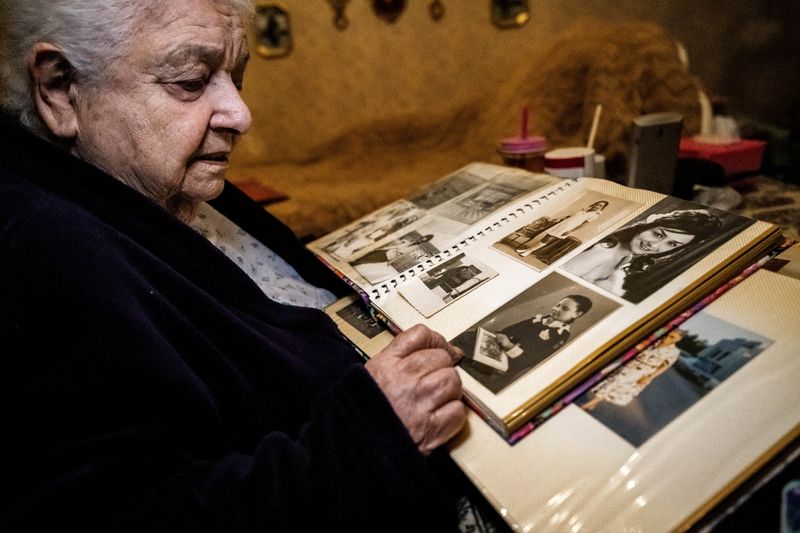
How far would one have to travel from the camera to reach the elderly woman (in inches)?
16.2

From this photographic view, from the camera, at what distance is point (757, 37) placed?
2465mm

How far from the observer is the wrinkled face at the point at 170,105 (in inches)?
22.5

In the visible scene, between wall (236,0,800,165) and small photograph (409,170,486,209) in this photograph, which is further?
wall (236,0,800,165)

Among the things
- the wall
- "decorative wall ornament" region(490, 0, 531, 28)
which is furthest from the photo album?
"decorative wall ornament" region(490, 0, 531, 28)

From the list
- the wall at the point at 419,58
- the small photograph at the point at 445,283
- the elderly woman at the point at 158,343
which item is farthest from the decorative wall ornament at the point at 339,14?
the small photograph at the point at 445,283

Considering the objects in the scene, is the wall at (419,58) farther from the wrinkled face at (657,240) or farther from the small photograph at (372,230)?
the wrinkled face at (657,240)

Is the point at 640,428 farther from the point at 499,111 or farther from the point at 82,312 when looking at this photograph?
the point at 499,111

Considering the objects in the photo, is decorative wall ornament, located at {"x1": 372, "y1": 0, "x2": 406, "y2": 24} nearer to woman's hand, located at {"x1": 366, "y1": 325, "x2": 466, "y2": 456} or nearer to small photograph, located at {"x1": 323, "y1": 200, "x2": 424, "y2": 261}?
small photograph, located at {"x1": 323, "y1": 200, "x2": 424, "y2": 261}

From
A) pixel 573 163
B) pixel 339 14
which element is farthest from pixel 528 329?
pixel 339 14

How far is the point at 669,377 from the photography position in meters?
0.44

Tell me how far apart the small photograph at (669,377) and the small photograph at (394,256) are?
0.35 meters

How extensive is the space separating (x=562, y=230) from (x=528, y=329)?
0.65 feet

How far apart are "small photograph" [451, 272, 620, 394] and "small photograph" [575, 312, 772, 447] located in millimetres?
61

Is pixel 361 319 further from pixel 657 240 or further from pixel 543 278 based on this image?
pixel 657 240
